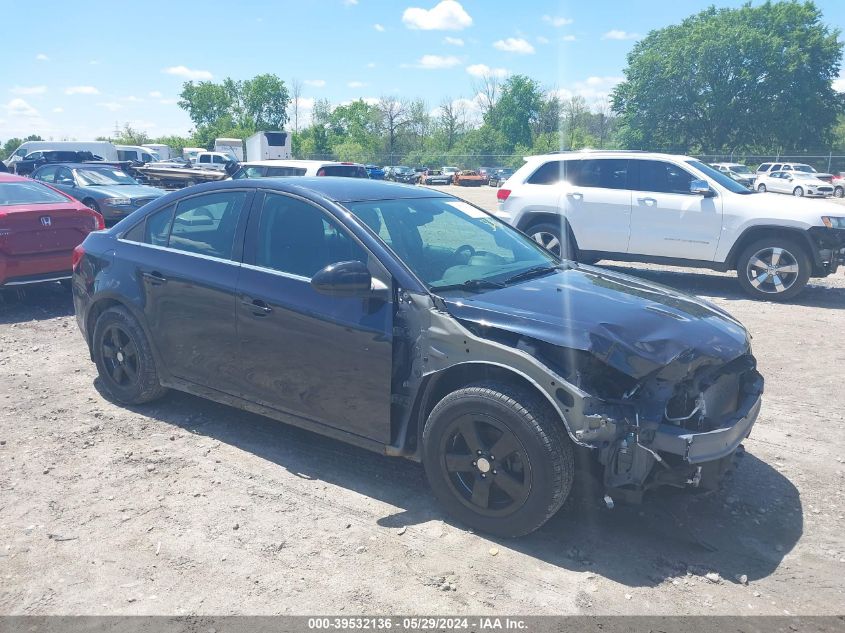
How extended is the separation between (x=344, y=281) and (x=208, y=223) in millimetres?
1579

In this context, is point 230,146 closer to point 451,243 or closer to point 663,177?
point 663,177

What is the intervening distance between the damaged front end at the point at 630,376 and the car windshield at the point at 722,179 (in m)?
6.54

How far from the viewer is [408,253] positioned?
3.93m

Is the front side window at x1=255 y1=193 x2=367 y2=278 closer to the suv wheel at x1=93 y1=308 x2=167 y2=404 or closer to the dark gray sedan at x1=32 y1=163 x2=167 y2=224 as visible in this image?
the suv wheel at x1=93 y1=308 x2=167 y2=404

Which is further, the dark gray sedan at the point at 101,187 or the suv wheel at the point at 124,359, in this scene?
the dark gray sedan at the point at 101,187

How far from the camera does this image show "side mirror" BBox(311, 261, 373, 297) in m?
3.62

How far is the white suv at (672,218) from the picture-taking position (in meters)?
8.97

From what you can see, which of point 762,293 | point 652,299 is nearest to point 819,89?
point 762,293

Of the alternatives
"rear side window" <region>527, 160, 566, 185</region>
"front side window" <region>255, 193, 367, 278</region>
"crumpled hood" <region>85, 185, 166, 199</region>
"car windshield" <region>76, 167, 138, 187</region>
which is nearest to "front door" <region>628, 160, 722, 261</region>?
"rear side window" <region>527, 160, 566, 185</region>

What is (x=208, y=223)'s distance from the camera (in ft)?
15.4

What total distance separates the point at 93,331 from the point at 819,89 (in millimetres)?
68088

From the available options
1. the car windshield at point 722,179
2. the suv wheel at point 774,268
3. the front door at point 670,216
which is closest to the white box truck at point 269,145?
the front door at point 670,216

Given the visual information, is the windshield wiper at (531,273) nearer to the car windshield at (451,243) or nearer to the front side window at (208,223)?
the car windshield at (451,243)

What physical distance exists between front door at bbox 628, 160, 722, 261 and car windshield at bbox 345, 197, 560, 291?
5.41 m
